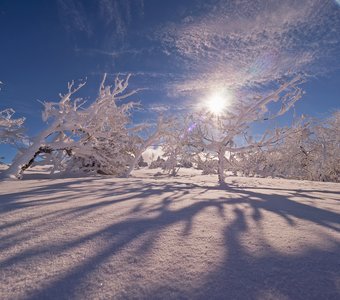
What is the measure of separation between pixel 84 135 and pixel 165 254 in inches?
322

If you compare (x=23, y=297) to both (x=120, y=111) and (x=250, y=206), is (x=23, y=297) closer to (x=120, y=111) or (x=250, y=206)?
(x=250, y=206)

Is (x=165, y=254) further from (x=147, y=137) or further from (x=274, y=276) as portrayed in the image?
(x=147, y=137)

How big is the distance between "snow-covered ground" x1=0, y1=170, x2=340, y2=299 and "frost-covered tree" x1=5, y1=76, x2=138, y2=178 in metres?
5.70

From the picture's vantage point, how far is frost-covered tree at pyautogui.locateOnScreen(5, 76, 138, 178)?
763 centimetres

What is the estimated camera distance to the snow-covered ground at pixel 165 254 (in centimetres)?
111

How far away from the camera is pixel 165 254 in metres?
1.47

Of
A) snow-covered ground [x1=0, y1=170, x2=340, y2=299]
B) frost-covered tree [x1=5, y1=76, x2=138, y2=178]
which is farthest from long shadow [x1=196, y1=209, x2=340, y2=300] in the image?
frost-covered tree [x1=5, y1=76, x2=138, y2=178]

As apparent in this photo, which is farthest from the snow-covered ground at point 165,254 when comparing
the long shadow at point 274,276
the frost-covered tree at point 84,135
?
the frost-covered tree at point 84,135

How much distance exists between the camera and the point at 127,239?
1.69 meters

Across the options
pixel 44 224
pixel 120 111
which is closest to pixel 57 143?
pixel 120 111

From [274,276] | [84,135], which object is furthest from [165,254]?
[84,135]

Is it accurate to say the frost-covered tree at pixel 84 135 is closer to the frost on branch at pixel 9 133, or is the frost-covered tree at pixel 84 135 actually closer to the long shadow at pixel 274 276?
the frost on branch at pixel 9 133

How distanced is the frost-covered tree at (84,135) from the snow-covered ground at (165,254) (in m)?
5.70

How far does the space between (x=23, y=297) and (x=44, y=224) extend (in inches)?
40.5
